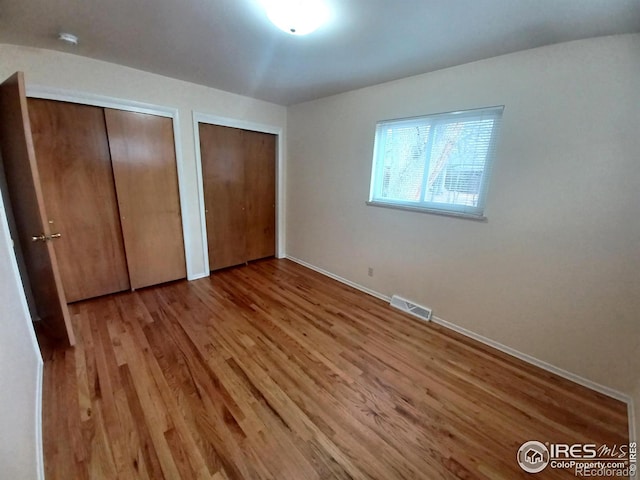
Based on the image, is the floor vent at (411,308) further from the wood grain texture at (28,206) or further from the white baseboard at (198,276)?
the wood grain texture at (28,206)

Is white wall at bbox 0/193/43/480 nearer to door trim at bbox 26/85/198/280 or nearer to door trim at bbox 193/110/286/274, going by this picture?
door trim at bbox 26/85/198/280

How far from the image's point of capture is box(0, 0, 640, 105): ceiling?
4.68 ft

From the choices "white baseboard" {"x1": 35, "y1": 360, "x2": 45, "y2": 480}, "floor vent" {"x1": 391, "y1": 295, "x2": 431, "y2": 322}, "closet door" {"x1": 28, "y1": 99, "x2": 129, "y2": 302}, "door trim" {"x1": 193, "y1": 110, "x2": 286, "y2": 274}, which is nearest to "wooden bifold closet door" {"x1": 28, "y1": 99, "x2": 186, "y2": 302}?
"closet door" {"x1": 28, "y1": 99, "x2": 129, "y2": 302}

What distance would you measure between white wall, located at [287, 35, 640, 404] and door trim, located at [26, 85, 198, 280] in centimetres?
224

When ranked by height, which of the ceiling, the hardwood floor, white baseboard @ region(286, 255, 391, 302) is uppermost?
the ceiling

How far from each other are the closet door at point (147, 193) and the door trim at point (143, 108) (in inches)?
1.9

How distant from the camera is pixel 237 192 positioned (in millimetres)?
3633

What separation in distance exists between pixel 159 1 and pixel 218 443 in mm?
2526

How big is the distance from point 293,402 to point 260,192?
9.83ft

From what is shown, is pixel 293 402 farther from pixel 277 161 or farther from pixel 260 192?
pixel 277 161

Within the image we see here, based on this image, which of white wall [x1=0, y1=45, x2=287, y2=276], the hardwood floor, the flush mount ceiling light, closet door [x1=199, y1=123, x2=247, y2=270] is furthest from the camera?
closet door [x1=199, y1=123, x2=247, y2=270]

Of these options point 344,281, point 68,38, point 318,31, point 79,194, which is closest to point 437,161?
point 318,31

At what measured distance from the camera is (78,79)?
7.46 feet

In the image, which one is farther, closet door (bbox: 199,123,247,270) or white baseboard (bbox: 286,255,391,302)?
closet door (bbox: 199,123,247,270)
